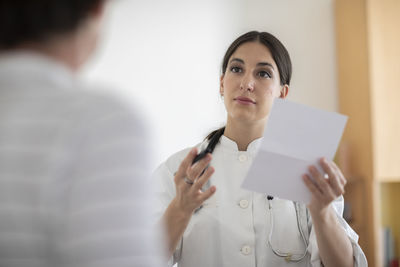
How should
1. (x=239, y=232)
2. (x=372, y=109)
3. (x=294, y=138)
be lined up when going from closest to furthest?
(x=294, y=138) → (x=239, y=232) → (x=372, y=109)

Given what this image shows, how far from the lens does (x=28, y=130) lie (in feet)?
1.62

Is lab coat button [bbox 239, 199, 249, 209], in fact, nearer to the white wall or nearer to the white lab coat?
the white lab coat

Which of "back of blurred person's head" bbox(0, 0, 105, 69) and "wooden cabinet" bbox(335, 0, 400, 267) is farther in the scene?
"wooden cabinet" bbox(335, 0, 400, 267)

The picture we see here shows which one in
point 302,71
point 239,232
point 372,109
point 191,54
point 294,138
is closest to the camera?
point 294,138

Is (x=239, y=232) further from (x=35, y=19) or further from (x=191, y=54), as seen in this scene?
(x=191, y=54)

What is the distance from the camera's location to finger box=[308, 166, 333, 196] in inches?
47.9

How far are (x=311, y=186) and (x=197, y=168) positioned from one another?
12.8 inches

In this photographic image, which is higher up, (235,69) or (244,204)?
(235,69)

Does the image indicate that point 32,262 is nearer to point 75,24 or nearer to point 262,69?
point 75,24

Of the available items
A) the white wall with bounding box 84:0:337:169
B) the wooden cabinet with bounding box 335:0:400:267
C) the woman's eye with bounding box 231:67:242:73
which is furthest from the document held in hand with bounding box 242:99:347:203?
the wooden cabinet with bounding box 335:0:400:267

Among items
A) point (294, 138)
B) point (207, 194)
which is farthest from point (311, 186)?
point (207, 194)

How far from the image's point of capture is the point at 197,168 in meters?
1.24

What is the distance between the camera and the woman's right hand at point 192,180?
1241 mm

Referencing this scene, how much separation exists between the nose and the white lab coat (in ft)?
1.10
